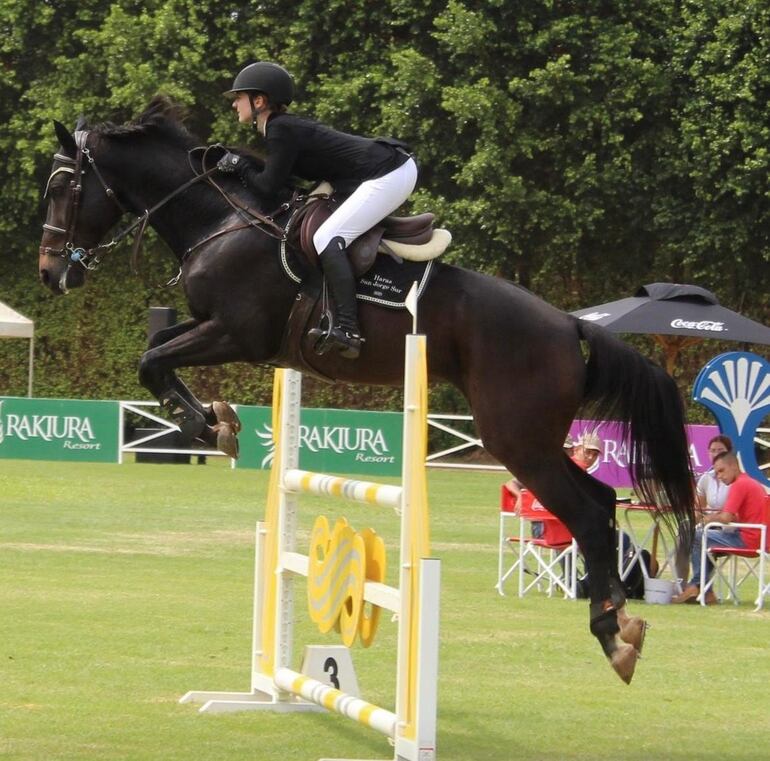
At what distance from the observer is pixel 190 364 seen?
6562 millimetres

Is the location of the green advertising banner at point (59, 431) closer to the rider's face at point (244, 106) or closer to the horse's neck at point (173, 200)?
the horse's neck at point (173, 200)

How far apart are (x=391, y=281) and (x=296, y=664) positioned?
2938mm

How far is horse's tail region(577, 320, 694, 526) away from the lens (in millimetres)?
6836

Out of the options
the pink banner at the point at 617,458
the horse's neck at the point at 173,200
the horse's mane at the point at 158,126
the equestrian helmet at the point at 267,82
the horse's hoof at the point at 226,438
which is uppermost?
the equestrian helmet at the point at 267,82

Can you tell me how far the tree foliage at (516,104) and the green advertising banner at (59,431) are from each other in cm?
575

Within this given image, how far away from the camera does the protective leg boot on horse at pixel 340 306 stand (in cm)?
630

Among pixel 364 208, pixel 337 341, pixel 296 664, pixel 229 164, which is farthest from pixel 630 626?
pixel 296 664

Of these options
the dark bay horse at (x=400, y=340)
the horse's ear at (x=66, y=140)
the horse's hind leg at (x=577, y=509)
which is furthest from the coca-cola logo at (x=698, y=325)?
the horse's ear at (x=66, y=140)

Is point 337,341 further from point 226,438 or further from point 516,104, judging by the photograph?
point 516,104

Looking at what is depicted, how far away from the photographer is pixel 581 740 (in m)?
6.40

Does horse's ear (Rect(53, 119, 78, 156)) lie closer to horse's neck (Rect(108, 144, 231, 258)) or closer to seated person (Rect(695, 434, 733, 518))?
horse's neck (Rect(108, 144, 231, 258))

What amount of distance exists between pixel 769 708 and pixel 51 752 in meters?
3.41

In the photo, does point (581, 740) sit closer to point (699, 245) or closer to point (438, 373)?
point (438, 373)

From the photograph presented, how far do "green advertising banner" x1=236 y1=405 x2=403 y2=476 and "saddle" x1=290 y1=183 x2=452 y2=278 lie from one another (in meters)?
13.6
